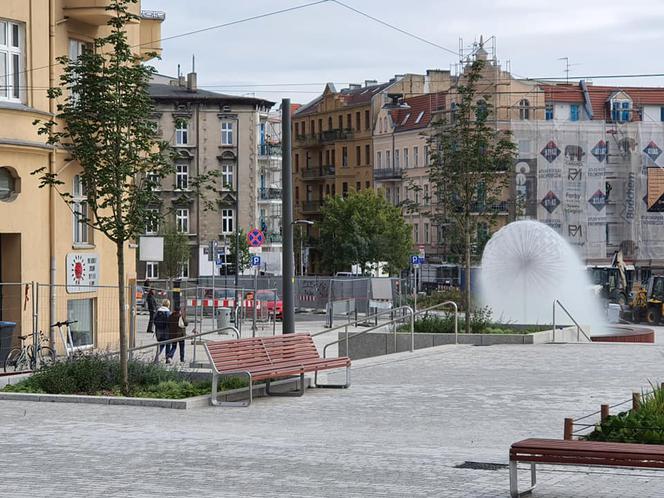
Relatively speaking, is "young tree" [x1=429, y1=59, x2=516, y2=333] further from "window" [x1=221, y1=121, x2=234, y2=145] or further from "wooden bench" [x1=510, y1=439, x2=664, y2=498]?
"window" [x1=221, y1=121, x2=234, y2=145]

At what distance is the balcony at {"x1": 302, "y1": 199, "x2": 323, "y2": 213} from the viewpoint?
125925mm

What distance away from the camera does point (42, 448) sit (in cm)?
1405

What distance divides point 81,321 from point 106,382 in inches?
467

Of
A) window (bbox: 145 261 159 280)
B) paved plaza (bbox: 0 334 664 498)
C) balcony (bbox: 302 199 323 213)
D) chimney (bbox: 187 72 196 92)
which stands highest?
chimney (bbox: 187 72 196 92)

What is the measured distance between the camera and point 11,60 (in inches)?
1142

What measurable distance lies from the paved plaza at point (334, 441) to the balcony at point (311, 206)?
103 metres

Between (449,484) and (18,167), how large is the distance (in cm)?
1940

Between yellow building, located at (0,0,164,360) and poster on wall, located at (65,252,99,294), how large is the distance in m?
0.02

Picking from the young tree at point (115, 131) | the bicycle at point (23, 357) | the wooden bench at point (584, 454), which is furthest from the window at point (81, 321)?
the wooden bench at point (584, 454)

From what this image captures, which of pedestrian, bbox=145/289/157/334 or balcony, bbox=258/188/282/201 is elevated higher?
balcony, bbox=258/188/282/201

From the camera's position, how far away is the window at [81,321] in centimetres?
3091

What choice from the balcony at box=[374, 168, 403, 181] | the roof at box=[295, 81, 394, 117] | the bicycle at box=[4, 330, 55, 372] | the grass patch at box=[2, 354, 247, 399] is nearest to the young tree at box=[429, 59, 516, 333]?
the bicycle at box=[4, 330, 55, 372]

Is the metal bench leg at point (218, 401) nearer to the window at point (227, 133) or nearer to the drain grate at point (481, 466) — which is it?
the drain grate at point (481, 466)

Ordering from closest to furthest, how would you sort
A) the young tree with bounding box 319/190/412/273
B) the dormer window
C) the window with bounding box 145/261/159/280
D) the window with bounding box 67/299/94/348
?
1. the window with bounding box 67/299/94/348
2. the young tree with bounding box 319/190/412/273
3. the dormer window
4. the window with bounding box 145/261/159/280
